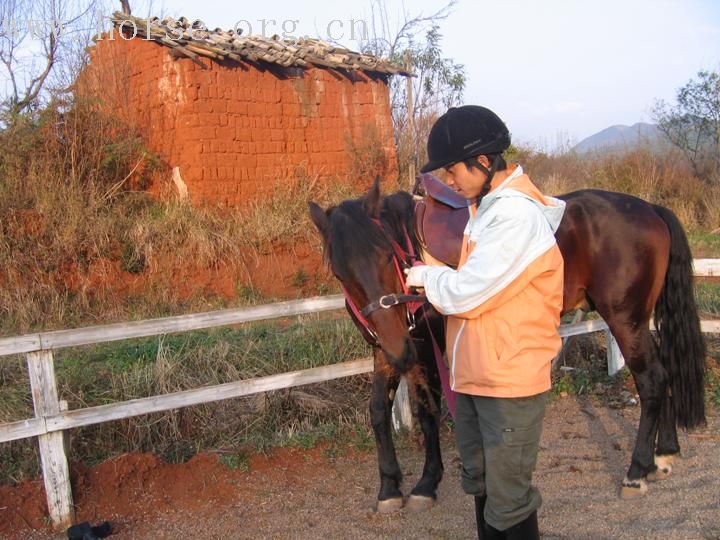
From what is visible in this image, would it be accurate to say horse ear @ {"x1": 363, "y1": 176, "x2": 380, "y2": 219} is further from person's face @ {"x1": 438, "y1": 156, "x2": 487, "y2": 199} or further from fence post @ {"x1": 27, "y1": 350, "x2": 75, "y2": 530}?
fence post @ {"x1": 27, "y1": 350, "x2": 75, "y2": 530}

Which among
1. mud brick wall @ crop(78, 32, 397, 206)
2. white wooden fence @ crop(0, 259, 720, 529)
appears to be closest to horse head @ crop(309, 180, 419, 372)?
white wooden fence @ crop(0, 259, 720, 529)

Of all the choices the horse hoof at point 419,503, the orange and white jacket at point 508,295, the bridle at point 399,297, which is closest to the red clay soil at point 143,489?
the horse hoof at point 419,503

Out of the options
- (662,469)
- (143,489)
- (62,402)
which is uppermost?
(62,402)

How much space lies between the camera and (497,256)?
6.88ft

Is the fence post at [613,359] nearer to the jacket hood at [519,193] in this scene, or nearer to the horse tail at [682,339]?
the horse tail at [682,339]

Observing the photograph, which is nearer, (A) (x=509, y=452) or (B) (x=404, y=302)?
(A) (x=509, y=452)

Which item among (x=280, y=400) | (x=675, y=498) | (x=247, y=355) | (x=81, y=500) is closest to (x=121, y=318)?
(x=247, y=355)

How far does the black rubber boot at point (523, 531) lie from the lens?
229 centimetres

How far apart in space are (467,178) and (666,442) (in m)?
2.97

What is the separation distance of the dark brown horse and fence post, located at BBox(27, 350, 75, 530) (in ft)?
5.67

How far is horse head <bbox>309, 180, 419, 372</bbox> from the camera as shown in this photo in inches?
112

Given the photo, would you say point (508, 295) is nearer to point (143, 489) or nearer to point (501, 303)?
point (501, 303)

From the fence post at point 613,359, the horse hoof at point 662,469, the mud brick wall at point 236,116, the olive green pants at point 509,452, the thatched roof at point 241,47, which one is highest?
the thatched roof at point 241,47

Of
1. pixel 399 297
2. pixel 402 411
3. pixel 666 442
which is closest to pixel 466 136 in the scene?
pixel 399 297
